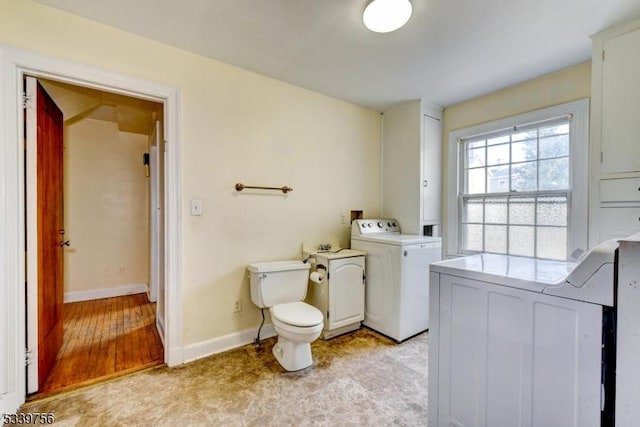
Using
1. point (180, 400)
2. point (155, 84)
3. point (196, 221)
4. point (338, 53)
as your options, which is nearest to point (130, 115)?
point (155, 84)

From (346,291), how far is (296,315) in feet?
2.34

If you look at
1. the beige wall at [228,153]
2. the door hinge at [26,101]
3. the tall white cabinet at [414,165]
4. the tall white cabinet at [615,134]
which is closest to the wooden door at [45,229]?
the door hinge at [26,101]

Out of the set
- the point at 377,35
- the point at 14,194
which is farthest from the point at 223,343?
the point at 377,35

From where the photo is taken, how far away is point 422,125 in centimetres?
302

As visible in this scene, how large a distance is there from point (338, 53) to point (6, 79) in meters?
2.02

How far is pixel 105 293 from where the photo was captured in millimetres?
3770

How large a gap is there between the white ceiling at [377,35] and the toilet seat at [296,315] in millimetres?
1957

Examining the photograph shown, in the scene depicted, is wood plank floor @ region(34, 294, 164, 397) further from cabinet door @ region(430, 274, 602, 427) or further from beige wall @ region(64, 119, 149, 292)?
cabinet door @ region(430, 274, 602, 427)

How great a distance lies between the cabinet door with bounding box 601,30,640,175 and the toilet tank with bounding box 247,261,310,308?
2.28 m

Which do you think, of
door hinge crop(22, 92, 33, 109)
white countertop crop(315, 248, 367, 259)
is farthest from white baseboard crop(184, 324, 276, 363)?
door hinge crop(22, 92, 33, 109)

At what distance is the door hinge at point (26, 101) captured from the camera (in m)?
1.67

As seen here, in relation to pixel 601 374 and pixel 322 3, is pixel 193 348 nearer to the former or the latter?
pixel 601 374

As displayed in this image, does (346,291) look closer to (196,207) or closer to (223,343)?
(223,343)

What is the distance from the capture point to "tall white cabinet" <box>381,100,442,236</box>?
3.03m
